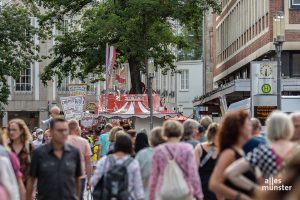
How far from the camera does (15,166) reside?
10.2 m

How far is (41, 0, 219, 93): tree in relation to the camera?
4522 cm

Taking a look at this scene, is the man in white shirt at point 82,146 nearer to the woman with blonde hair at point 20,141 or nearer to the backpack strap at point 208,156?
the woman with blonde hair at point 20,141

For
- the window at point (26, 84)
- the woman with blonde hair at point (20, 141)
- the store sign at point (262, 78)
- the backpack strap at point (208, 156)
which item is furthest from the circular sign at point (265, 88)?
the window at point (26, 84)

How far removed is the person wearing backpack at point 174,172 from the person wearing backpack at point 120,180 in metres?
0.20

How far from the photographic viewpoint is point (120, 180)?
10344mm

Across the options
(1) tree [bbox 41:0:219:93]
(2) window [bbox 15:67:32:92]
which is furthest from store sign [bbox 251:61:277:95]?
(2) window [bbox 15:67:32:92]

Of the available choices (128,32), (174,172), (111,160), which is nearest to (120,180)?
(111,160)

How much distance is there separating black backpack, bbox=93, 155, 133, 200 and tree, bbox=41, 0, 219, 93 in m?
34.1

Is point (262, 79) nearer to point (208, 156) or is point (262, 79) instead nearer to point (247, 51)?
point (208, 156)

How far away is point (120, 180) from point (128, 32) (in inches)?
1375

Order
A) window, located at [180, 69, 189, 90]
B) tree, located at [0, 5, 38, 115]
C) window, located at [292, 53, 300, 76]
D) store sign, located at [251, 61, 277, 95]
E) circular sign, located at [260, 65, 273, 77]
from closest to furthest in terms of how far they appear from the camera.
A: store sign, located at [251, 61, 277, 95]
circular sign, located at [260, 65, 273, 77]
window, located at [292, 53, 300, 76]
tree, located at [0, 5, 38, 115]
window, located at [180, 69, 189, 90]

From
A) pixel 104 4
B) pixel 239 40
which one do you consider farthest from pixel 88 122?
pixel 239 40

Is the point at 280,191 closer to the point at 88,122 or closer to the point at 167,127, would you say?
the point at 167,127

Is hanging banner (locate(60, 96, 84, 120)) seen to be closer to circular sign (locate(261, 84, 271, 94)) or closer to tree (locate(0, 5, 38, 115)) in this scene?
circular sign (locate(261, 84, 271, 94))
